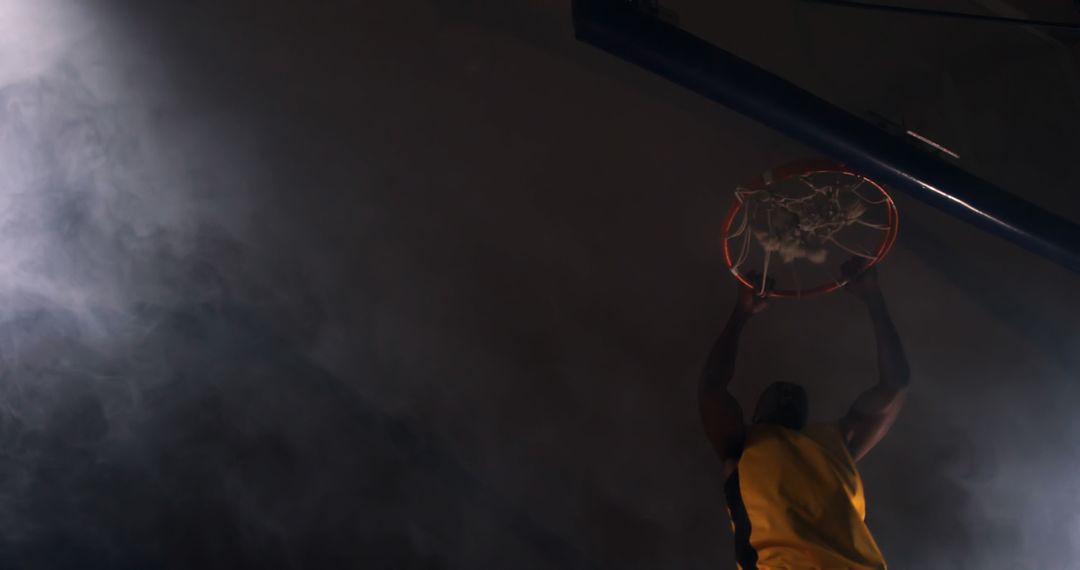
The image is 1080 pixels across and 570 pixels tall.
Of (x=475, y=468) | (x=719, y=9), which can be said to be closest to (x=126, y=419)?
(x=475, y=468)

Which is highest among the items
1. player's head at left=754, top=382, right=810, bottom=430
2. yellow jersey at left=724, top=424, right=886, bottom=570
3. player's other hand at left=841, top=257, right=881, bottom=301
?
player's other hand at left=841, top=257, right=881, bottom=301

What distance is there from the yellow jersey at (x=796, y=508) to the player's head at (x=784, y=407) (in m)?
0.17

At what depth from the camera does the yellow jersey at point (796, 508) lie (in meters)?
2.53

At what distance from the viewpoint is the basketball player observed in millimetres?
2557

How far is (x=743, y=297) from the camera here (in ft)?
10.3

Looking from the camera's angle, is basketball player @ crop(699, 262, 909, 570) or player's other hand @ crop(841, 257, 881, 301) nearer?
basketball player @ crop(699, 262, 909, 570)

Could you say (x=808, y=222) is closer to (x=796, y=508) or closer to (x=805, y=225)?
(x=805, y=225)

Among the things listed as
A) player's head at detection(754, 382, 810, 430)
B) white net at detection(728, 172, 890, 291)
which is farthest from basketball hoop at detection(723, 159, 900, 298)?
player's head at detection(754, 382, 810, 430)

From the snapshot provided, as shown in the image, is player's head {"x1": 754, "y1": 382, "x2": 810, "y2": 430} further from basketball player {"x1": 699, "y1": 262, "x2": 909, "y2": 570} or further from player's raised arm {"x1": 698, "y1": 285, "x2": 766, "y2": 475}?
player's raised arm {"x1": 698, "y1": 285, "x2": 766, "y2": 475}

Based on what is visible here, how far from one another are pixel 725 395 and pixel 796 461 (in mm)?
399

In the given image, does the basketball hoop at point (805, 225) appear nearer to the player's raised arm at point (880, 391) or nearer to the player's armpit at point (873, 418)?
the player's raised arm at point (880, 391)

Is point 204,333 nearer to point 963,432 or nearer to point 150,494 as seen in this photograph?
point 150,494

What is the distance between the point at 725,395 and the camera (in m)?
3.06

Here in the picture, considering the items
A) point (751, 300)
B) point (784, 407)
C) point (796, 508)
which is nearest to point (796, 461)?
point (796, 508)
